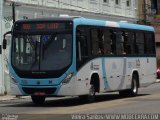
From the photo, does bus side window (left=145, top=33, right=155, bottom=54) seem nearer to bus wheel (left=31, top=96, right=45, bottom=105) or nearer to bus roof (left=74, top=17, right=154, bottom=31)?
bus roof (left=74, top=17, right=154, bottom=31)

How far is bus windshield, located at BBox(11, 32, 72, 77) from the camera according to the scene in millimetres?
21516

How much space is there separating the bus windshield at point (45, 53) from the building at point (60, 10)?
12920 mm

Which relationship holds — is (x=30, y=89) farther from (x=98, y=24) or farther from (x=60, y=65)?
(x=98, y=24)

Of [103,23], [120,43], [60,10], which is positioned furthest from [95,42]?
[60,10]

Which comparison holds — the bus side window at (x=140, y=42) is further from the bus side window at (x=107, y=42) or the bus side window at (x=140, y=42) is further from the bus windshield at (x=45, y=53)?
the bus windshield at (x=45, y=53)

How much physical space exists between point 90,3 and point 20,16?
11189 millimetres

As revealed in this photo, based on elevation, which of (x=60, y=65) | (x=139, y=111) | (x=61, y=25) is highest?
(x=61, y=25)

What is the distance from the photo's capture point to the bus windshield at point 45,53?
2152 cm

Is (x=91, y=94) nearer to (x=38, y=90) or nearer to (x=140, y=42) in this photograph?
(x=38, y=90)

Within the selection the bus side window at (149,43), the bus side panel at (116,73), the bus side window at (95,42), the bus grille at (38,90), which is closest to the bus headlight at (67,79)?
the bus grille at (38,90)

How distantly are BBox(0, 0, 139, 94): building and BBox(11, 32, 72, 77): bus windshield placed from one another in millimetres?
12920

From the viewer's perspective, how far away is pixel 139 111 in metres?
18.8

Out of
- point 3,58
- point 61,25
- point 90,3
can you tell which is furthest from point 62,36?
point 90,3

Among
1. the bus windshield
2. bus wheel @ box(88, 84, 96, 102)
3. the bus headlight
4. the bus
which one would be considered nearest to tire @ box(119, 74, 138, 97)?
the bus
